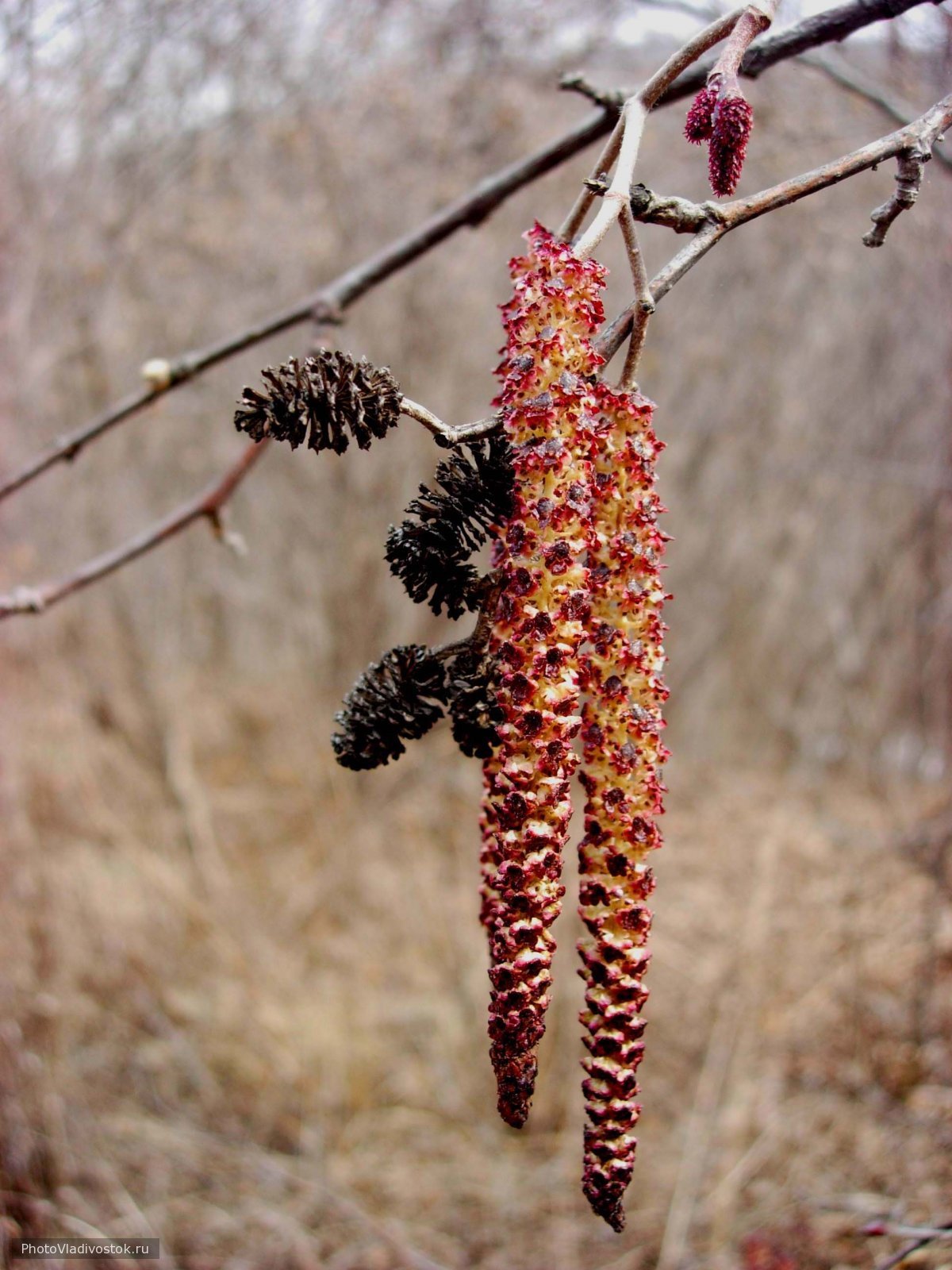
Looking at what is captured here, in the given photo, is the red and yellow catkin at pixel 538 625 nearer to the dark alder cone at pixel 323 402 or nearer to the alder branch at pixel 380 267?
the dark alder cone at pixel 323 402

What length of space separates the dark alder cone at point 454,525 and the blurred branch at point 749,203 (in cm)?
11

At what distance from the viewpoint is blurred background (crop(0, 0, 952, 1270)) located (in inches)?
128

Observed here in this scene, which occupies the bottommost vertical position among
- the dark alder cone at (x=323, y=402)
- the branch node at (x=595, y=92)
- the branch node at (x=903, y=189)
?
the dark alder cone at (x=323, y=402)

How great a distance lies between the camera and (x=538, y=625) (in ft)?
2.31

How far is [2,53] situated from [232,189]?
2615 millimetres

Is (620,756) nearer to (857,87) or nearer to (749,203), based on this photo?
(749,203)

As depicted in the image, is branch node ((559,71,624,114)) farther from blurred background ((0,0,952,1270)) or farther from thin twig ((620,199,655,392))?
thin twig ((620,199,655,392))

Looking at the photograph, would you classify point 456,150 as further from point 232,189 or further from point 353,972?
point 353,972

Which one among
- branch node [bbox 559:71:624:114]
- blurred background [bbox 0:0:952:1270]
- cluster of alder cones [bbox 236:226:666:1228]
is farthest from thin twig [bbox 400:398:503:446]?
blurred background [bbox 0:0:952:1270]

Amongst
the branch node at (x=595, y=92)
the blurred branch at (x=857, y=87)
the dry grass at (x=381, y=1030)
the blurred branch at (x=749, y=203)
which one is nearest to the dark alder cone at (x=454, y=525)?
the blurred branch at (x=749, y=203)

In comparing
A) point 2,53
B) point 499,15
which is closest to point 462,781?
point 499,15

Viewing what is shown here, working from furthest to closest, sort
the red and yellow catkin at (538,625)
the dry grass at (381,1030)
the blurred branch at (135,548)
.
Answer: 1. the dry grass at (381,1030)
2. the blurred branch at (135,548)
3. the red and yellow catkin at (538,625)

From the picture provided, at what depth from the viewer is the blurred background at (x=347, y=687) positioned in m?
3.24

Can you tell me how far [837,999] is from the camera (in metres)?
4.07
